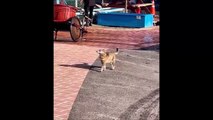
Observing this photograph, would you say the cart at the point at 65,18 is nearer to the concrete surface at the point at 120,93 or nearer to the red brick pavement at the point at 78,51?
the red brick pavement at the point at 78,51

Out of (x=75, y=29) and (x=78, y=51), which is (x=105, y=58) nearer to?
(x=78, y=51)

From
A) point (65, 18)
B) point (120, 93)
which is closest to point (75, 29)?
point (65, 18)

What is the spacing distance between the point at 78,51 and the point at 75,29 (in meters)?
1.73

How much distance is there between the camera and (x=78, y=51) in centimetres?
1075

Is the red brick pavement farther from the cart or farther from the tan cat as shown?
the cart

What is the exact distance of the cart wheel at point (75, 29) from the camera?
11932 millimetres

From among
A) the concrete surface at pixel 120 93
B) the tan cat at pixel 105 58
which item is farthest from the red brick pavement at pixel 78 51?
the tan cat at pixel 105 58

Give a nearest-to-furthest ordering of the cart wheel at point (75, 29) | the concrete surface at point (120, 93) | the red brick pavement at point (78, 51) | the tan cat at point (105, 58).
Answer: the concrete surface at point (120, 93)
the red brick pavement at point (78, 51)
the tan cat at point (105, 58)
the cart wheel at point (75, 29)

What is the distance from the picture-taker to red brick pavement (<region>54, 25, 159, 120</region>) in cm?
617

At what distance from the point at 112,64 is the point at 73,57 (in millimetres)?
1599

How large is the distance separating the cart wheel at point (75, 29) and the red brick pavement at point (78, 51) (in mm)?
245
